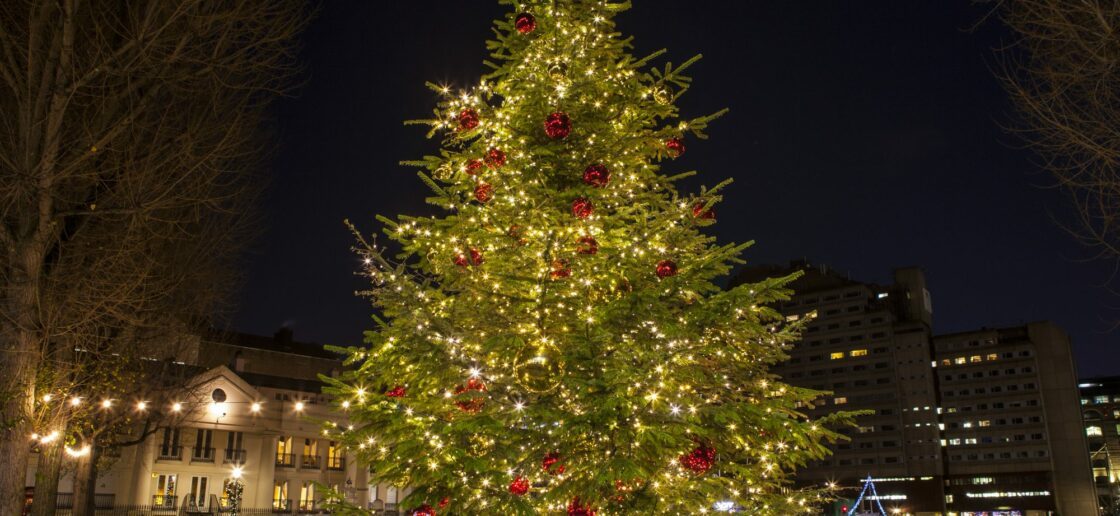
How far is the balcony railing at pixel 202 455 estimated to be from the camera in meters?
41.0

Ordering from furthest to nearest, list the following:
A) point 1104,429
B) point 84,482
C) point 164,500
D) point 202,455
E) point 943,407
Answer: point 1104,429, point 943,407, point 202,455, point 164,500, point 84,482

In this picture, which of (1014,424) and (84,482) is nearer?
(84,482)

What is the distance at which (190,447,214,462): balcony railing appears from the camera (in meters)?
41.0

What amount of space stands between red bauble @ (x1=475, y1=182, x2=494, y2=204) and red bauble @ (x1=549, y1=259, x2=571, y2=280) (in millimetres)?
1254

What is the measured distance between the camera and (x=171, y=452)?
1587 inches

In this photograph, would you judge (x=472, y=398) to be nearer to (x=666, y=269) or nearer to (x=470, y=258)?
(x=470, y=258)

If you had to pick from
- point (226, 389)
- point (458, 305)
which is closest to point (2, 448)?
point (458, 305)

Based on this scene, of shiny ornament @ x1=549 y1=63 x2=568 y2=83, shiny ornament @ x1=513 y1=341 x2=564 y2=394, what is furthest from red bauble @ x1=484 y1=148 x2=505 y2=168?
shiny ornament @ x1=513 y1=341 x2=564 y2=394

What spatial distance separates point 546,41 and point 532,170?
1.95 meters

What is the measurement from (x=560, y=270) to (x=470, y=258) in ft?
3.86

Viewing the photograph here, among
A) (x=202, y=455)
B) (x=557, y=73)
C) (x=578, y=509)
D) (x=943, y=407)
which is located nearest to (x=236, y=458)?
(x=202, y=455)

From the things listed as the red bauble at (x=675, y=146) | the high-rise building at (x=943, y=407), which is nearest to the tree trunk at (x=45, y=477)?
the red bauble at (x=675, y=146)

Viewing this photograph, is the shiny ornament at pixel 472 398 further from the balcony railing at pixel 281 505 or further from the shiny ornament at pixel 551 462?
the balcony railing at pixel 281 505

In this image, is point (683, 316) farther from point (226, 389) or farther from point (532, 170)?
point (226, 389)
